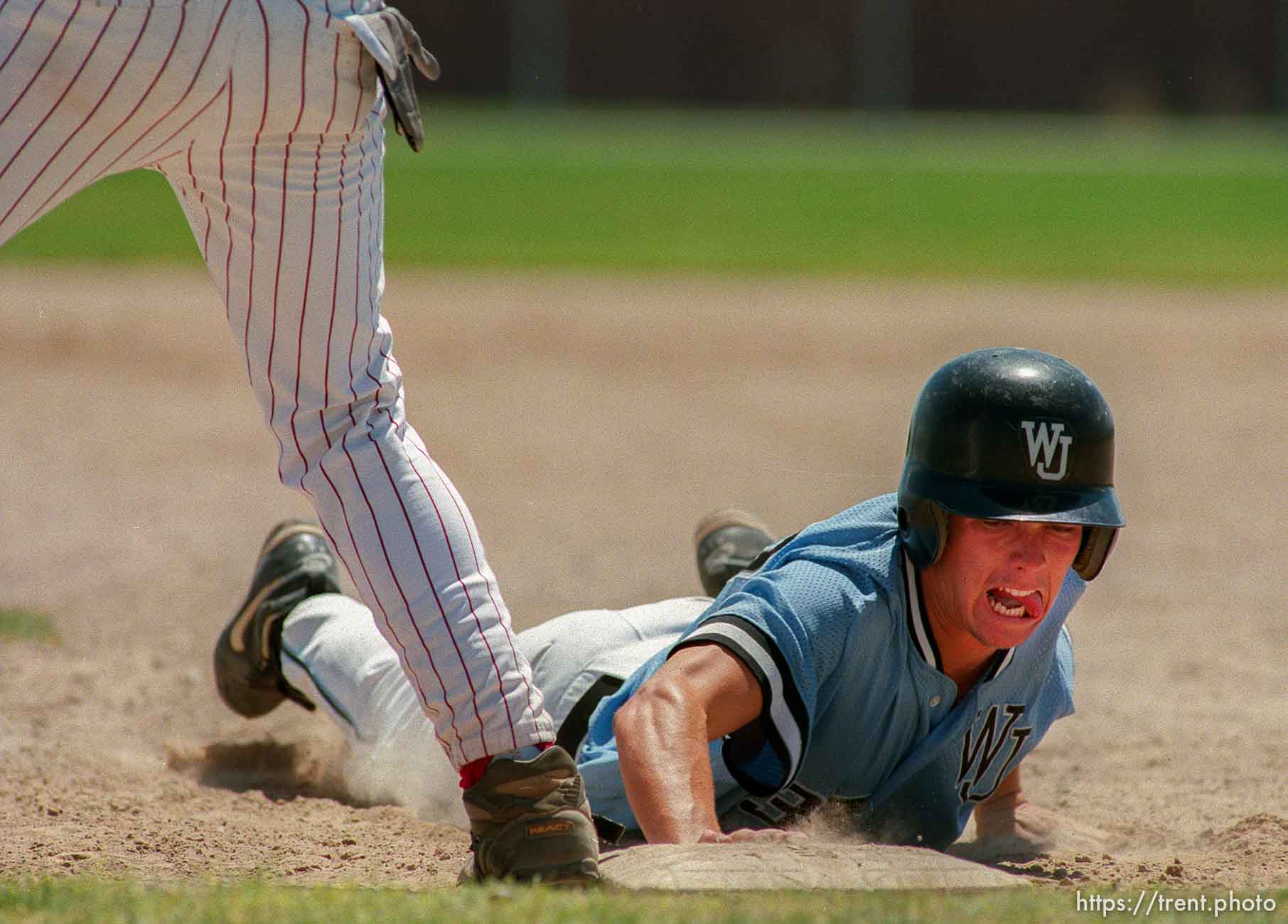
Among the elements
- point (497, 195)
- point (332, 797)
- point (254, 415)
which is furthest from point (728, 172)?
point (332, 797)

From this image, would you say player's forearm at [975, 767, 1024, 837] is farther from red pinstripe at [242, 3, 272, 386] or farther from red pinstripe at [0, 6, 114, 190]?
red pinstripe at [0, 6, 114, 190]

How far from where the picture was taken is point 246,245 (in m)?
2.21

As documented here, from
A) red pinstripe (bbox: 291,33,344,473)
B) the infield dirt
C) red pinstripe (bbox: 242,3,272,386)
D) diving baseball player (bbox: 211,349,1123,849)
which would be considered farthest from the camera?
the infield dirt

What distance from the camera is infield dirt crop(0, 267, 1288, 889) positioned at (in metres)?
3.12

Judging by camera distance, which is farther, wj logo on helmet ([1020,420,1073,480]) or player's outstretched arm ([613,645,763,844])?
wj logo on helmet ([1020,420,1073,480])

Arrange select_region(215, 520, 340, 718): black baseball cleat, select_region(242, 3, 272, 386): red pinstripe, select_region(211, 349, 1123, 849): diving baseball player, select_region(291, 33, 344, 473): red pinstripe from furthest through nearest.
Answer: select_region(215, 520, 340, 718): black baseball cleat → select_region(211, 349, 1123, 849): diving baseball player → select_region(291, 33, 344, 473): red pinstripe → select_region(242, 3, 272, 386): red pinstripe

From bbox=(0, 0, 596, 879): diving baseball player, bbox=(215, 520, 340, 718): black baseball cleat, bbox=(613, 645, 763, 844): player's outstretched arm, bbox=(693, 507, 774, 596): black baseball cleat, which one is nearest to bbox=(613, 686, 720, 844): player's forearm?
bbox=(613, 645, 763, 844): player's outstretched arm

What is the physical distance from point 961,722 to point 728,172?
1588 cm

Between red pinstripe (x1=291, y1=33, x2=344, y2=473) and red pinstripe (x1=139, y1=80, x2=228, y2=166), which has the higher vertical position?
red pinstripe (x1=139, y1=80, x2=228, y2=166)

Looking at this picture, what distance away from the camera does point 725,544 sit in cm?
378

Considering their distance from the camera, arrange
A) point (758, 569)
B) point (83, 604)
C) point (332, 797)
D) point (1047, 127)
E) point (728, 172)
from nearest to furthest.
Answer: point (758, 569) → point (332, 797) → point (83, 604) → point (728, 172) → point (1047, 127)

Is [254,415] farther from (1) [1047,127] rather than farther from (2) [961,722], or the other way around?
(1) [1047,127]

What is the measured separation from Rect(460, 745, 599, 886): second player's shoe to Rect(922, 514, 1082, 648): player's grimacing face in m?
0.72

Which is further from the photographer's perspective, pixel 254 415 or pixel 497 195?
pixel 497 195
